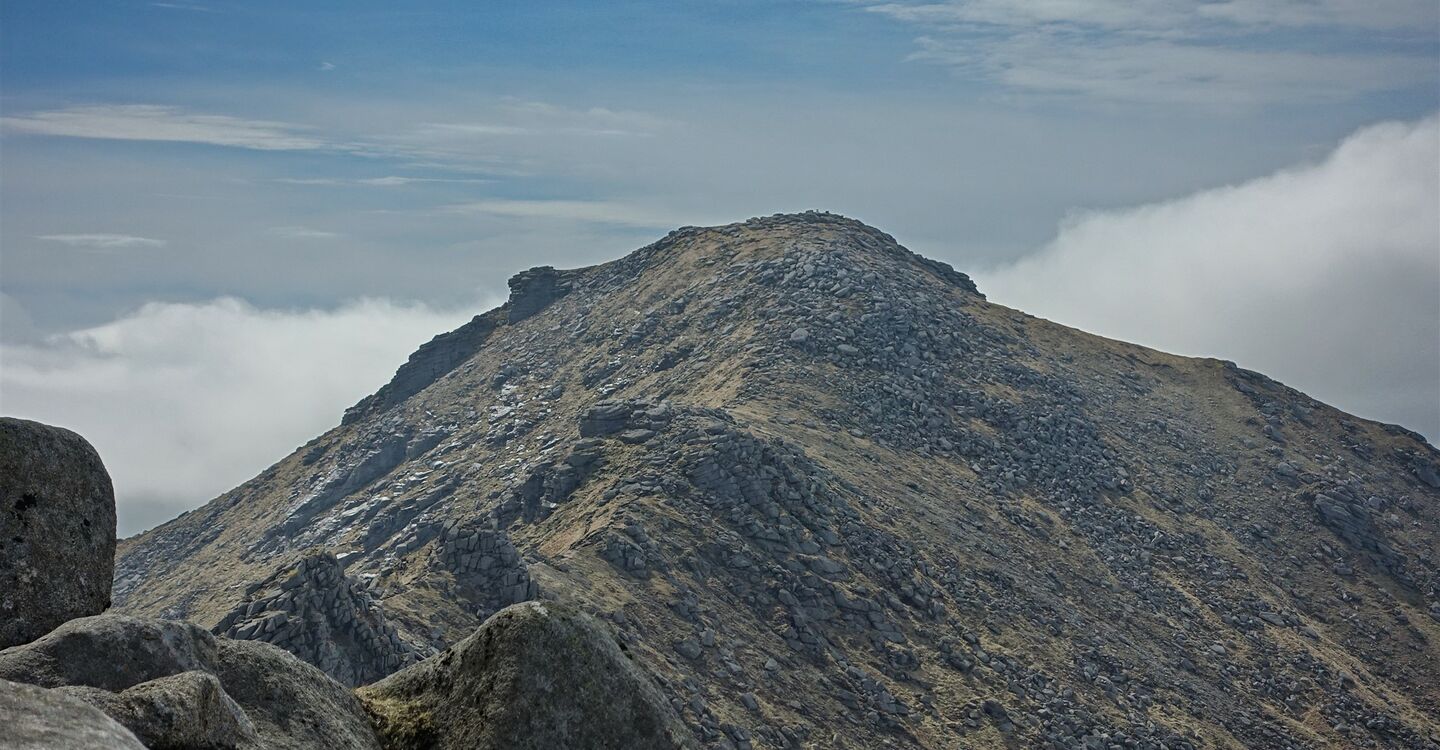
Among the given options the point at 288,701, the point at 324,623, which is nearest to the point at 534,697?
the point at 288,701

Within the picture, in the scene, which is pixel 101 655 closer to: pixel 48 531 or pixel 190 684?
pixel 190 684

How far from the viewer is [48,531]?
13.1m

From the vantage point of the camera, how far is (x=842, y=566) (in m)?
58.4

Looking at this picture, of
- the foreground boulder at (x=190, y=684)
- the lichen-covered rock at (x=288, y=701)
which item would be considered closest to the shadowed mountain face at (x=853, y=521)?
the lichen-covered rock at (x=288, y=701)

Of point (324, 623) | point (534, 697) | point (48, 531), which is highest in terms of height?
point (48, 531)

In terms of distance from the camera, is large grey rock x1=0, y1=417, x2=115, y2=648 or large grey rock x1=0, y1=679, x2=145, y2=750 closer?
large grey rock x1=0, y1=679, x2=145, y2=750

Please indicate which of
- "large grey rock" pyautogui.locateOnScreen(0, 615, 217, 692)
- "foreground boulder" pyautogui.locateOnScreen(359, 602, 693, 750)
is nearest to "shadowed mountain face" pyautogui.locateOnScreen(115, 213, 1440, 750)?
"foreground boulder" pyautogui.locateOnScreen(359, 602, 693, 750)

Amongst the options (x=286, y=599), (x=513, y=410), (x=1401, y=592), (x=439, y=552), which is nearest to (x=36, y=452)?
(x=286, y=599)

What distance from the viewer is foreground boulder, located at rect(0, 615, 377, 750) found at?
10438mm

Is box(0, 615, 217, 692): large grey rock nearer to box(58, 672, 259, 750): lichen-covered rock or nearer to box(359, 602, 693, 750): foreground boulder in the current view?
→ box(58, 672, 259, 750): lichen-covered rock

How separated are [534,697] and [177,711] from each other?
Answer: 3.71 m

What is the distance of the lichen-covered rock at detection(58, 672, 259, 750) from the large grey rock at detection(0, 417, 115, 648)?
9.13 ft

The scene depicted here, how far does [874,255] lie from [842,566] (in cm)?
5394

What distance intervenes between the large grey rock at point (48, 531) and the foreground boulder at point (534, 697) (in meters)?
3.48
